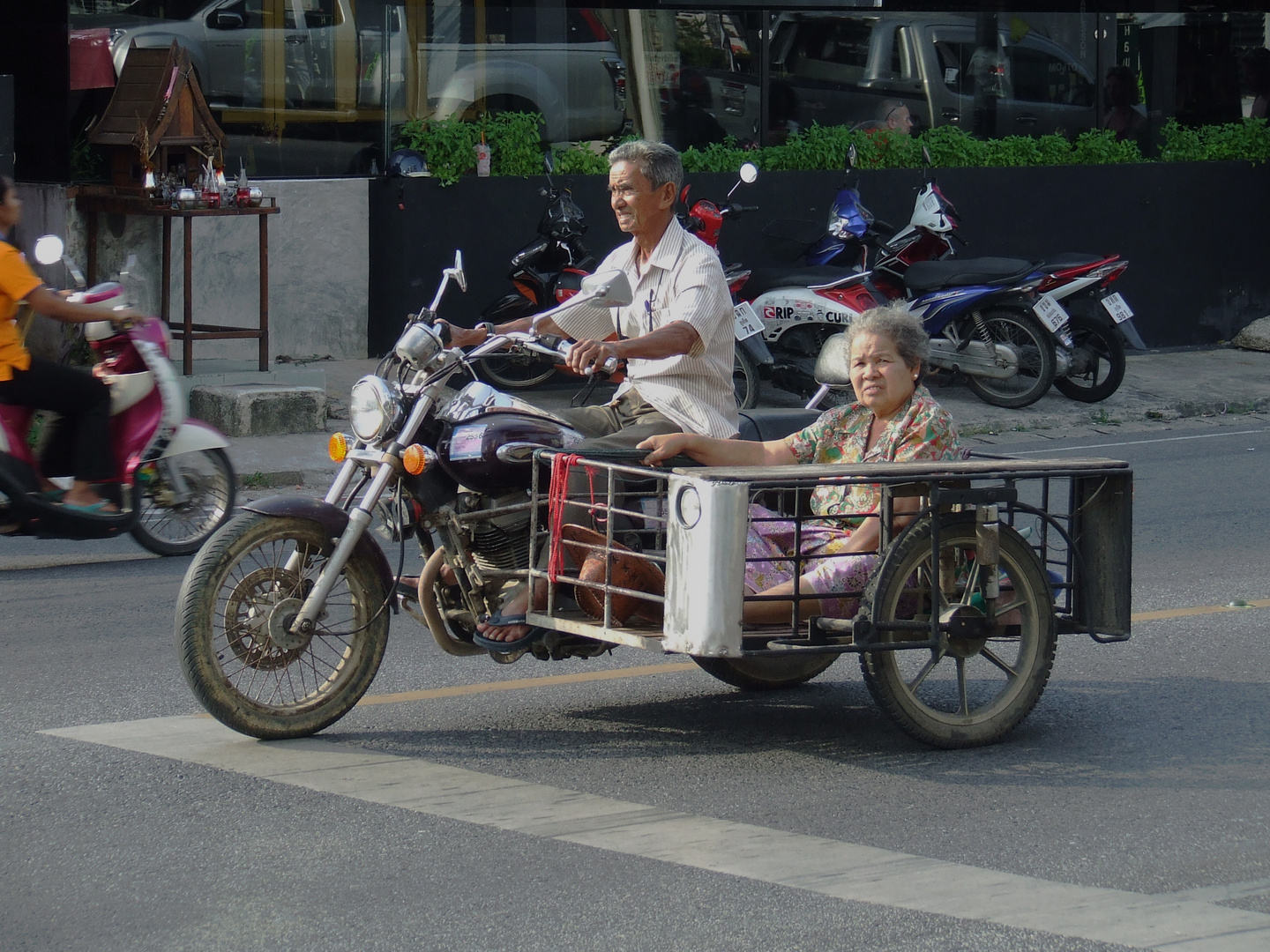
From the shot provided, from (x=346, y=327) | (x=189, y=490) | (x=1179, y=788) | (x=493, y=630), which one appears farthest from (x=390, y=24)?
(x=1179, y=788)

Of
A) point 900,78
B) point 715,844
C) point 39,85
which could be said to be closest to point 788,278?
point 900,78

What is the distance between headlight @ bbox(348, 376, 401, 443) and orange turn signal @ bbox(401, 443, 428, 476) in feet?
0.33

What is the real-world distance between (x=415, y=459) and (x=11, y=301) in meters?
3.28

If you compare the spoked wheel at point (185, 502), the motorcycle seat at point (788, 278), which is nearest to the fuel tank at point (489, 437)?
the spoked wheel at point (185, 502)

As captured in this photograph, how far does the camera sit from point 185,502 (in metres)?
8.05

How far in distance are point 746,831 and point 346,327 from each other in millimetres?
9156

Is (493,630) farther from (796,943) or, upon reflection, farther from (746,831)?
(796,943)

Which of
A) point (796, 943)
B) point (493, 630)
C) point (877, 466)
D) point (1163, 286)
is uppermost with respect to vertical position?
point (1163, 286)

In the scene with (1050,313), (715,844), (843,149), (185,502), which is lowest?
(715,844)

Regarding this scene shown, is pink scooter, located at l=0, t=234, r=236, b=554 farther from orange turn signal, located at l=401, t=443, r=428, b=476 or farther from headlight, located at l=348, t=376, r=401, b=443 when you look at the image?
orange turn signal, located at l=401, t=443, r=428, b=476

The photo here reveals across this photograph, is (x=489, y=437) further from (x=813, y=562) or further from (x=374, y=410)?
(x=813, y=562)

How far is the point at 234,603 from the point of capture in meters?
4.86

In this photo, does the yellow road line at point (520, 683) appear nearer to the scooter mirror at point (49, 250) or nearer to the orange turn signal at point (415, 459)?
the orange turn signal at point (415, 459)

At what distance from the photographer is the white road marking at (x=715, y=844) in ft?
12.7
